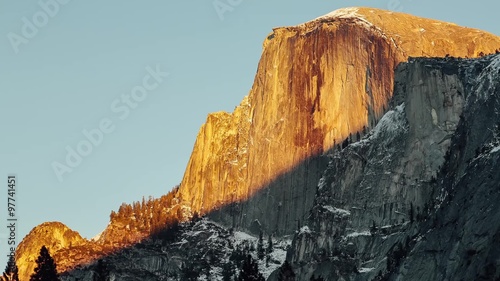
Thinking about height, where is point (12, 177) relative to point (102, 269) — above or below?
above

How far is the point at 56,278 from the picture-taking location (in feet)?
547

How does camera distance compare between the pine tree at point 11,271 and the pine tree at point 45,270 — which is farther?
the pine tree at point 45,270

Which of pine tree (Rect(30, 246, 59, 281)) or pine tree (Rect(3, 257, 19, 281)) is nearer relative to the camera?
pine tree (Rect(3, 257, 19, 281))

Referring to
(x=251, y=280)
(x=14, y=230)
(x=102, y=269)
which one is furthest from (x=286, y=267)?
(x=14, y=230)

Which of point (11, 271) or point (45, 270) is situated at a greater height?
point (45, 270)

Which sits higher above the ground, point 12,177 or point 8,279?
point 12,177

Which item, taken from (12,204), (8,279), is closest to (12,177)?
(12,204)

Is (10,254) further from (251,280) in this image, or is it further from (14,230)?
(251,280)

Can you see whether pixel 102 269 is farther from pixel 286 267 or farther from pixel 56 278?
pixel 286 267

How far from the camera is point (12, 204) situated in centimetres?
17188

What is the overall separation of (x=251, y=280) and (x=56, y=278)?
25.0 m

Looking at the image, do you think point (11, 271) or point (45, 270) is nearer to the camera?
point (11, 271)

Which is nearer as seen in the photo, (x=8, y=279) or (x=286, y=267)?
(x=8, y=279)

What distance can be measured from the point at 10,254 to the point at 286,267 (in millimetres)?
36457
